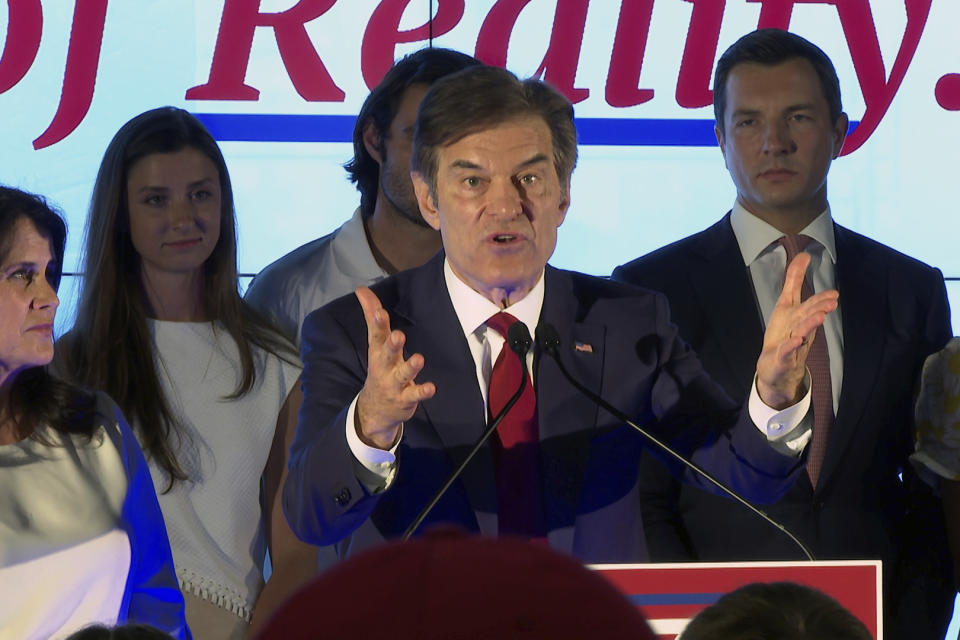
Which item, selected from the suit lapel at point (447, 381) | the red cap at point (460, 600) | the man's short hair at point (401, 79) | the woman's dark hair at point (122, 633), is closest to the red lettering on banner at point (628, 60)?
the man's short hair at point (401, 79)

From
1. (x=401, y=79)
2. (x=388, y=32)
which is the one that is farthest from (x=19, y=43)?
(x=401, y=79)

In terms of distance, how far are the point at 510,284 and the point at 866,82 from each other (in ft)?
6.62

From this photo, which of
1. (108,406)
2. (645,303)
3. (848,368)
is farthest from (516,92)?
(848,368)

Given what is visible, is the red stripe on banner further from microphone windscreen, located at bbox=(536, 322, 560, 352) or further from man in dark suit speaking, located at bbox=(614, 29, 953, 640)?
man in dark suit speaking, located at bbox=(614, 29, 953, 640)

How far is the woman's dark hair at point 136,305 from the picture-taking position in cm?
271

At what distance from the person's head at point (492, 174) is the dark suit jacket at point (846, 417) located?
78 cm

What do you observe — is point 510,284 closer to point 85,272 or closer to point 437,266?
point 437,266

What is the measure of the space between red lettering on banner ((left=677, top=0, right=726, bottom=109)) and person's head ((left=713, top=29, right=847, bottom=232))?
0.69 meters

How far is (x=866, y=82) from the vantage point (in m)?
3.66

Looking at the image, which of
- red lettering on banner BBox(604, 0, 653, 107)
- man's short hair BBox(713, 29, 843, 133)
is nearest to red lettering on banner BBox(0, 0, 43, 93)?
red lettering on banner BBox(604, 0, 653, 107)

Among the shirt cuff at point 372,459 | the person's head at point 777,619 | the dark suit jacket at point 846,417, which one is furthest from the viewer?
the dark suit jacket at point 846,417

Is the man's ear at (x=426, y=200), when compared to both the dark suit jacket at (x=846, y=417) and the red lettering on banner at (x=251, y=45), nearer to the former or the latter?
the dark suit jacket at (x=846, y=417)

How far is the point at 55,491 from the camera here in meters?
2.09

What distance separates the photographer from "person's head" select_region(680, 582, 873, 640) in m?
1.08
